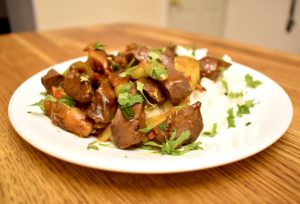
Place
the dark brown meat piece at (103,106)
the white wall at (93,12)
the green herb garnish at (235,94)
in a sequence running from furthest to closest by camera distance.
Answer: the white wall at (93,12)
the green herb garnish at (235,94)
the dark brown meat piece at (103,106)

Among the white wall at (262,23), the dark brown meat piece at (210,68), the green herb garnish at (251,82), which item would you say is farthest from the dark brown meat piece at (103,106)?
the white wall at (262,23)

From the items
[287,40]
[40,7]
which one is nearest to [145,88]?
[40,7]

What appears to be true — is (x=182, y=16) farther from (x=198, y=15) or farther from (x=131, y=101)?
(x=131, y=101)

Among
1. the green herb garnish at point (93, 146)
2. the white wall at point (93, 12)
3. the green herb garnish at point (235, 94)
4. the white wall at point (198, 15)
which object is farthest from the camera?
the white wall at point (198, 15)

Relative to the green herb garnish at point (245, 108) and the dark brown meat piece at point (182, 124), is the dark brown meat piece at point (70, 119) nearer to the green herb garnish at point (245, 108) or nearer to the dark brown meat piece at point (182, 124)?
the dark brown meat piece at point (182, 124)

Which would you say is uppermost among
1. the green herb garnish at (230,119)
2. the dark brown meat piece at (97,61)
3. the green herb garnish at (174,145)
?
the dark brown meat piece at (97,61)

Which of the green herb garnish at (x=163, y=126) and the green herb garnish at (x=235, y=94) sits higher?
the green herb garnish at (x=163, y=126)

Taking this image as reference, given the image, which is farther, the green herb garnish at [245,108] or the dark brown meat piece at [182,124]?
the green herb garnish at [245,108]
